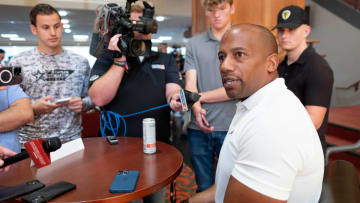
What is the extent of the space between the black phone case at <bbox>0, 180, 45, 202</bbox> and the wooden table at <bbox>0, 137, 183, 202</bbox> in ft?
0.16

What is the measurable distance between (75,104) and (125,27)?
637 mm

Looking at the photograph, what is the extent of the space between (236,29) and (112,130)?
3.24 feet

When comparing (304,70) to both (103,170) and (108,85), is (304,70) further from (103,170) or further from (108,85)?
(103,170)

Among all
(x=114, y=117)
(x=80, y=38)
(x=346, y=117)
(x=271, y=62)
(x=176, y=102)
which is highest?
(x=80, y=38)

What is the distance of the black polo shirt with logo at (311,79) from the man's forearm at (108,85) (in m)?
1.00

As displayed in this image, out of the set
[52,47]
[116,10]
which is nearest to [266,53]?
[116,10]

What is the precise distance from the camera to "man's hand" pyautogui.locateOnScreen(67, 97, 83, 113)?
5.49 feet

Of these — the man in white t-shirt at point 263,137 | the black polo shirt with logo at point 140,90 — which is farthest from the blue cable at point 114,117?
the man in white t-shirt at point 263,137

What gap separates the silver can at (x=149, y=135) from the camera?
1.25 metres

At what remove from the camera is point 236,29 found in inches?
33.9

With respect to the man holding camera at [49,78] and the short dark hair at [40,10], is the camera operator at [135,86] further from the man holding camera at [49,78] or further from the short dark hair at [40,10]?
the short dark hair at [40,10]

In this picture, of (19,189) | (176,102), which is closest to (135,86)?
(176,102)

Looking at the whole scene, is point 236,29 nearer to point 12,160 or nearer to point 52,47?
point 12,160

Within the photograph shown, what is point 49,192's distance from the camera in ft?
2.97
